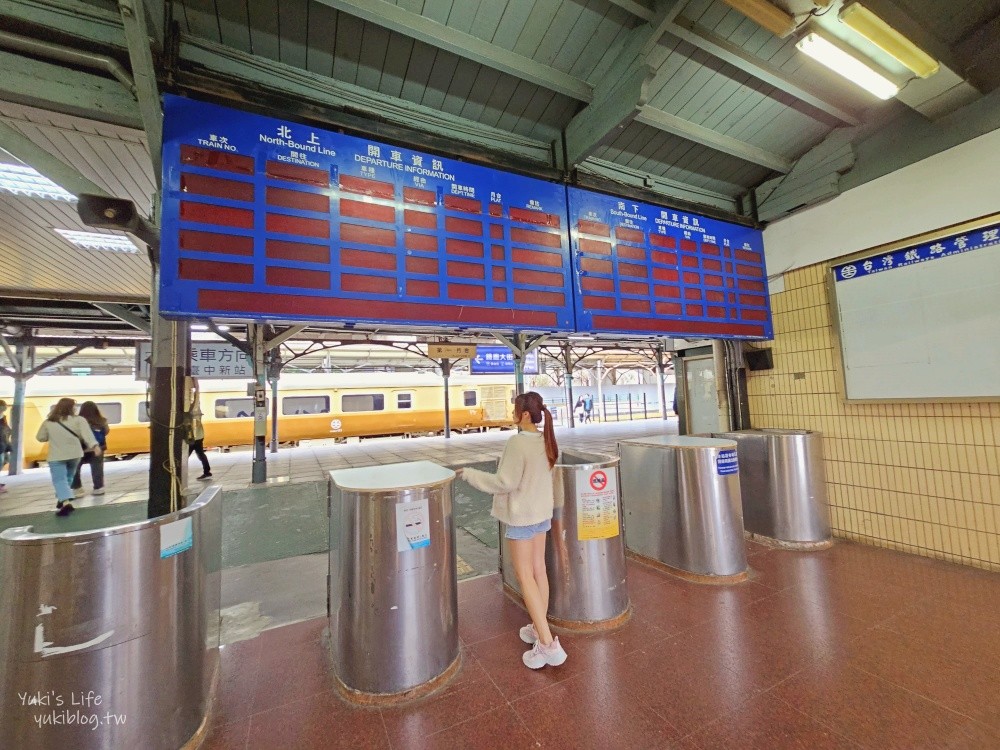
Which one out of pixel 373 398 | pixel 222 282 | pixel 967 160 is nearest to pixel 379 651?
pixel 222 282

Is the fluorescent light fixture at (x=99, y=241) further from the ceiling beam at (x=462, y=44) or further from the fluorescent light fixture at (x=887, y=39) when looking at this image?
the fluorescent light fixture at (x=887, y=39)

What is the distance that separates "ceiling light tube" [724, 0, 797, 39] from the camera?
2.02 meters

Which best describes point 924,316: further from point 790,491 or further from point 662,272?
point 662,272

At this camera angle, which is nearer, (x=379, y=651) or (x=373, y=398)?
(x=379, y=651)

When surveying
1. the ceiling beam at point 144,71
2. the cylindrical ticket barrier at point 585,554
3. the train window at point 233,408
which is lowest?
the cylindrical ticket barrier at point 585,554

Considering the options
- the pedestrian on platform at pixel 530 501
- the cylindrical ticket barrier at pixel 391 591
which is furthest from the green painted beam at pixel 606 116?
the cylindrical ticket barrier at pixel 391 591

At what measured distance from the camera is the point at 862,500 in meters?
3.69

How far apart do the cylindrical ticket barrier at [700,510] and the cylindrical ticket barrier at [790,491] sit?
0.88 meters

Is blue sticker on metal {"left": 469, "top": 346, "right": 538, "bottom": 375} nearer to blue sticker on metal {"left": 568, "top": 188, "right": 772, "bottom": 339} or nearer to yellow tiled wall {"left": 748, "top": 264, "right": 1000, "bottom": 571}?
yellow tiled wall {"left": 748, "top": 264, "right": 1000, "bottom": 571}

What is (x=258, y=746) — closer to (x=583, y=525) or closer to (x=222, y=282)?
(x=583, y=525)

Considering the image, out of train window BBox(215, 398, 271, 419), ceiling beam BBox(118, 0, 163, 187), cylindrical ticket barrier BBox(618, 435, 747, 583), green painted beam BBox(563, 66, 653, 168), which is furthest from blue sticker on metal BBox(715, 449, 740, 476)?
train window BBox(215, 398, 271, 419)

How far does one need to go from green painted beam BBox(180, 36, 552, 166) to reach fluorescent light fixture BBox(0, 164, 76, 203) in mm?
1960

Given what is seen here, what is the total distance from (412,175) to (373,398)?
1328cm

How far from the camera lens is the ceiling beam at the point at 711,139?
3131mm
